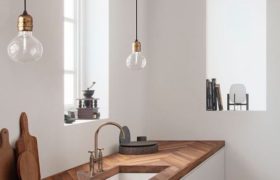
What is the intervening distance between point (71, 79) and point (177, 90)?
1349 mm

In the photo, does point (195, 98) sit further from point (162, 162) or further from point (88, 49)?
point (162, 162)

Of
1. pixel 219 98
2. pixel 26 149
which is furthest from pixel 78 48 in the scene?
pixel 219 98

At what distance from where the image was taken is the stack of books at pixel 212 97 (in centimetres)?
506

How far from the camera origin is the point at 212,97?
508cm

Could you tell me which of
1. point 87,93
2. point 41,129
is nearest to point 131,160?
point 87,93

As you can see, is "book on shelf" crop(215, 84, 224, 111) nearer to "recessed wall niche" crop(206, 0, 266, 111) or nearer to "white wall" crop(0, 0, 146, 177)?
"recessed wall niche" crop(206, 0, 266, 111)

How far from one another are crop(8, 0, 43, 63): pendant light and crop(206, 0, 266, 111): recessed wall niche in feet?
9.83

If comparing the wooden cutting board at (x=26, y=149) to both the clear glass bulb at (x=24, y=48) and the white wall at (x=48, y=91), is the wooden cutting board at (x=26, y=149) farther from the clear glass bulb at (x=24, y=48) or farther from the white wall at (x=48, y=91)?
the clear glass bulb at (x=24, y=48)

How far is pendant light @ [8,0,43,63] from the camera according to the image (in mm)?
2291

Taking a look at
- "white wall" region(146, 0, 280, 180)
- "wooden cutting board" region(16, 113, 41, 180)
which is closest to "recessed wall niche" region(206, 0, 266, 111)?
"white wall" region(146, 0, 280, 180)

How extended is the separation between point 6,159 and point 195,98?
2719mm

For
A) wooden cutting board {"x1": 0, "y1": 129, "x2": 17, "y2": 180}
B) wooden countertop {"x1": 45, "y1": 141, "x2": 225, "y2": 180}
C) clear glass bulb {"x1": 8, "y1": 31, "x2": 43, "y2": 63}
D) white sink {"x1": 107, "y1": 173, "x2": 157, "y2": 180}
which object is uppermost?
clear glass bulb {"x1": 8, "y1": 31, "x2": 43, "y2": 63}

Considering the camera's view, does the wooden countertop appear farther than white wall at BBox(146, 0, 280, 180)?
No

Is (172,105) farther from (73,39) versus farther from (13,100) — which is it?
(13,100)
